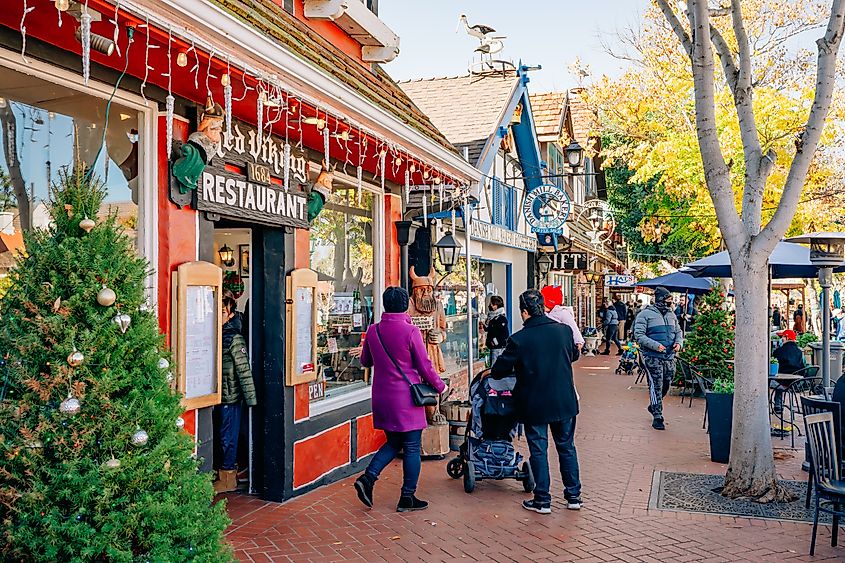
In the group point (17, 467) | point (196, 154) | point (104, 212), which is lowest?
point (17, 467)

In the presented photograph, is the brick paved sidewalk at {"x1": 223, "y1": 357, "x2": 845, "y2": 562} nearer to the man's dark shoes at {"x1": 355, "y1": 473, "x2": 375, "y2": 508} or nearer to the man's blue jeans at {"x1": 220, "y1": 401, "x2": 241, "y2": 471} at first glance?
the man's dark shoes at {"x1": 355, "y1": 473, "x2": 375, "y2": 508}

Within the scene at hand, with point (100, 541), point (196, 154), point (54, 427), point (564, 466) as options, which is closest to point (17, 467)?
point (54, 427)

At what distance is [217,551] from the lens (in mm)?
3111

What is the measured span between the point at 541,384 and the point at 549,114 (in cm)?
1682

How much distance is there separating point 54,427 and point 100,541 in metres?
0.44

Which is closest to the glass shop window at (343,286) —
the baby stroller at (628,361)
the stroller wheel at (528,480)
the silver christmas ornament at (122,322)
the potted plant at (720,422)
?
the stroller wheel at (528,480)

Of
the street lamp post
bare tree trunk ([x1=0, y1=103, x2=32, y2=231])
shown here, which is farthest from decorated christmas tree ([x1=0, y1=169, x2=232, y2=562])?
the street lamp post

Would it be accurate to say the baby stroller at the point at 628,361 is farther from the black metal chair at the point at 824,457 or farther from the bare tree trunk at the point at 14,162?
the bare tree trunk at the point at 14,162

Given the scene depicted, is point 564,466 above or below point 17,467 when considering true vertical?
below

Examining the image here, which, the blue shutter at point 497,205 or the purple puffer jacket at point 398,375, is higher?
the blue shutter at point 497,205

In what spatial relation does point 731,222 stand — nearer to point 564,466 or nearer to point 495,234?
point 564,466

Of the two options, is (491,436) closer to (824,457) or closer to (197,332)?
(824,457)

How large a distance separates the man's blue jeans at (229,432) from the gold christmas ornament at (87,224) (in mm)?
3862

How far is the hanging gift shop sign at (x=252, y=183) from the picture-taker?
5527mm
